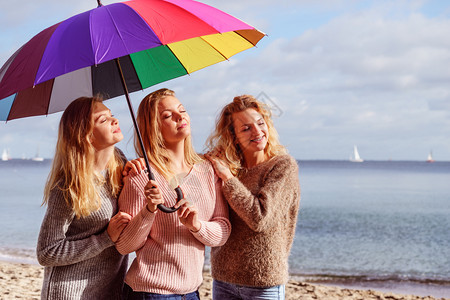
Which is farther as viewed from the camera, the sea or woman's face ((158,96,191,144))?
the sea

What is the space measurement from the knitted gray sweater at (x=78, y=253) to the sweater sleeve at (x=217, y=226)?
1.67 ft

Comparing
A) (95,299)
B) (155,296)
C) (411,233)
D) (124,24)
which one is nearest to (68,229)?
(95,299)

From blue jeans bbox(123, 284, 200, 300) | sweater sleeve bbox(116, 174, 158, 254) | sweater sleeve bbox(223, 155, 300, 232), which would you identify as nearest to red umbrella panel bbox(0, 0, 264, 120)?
sweater sleeve bbox(116, 174, 158, 254)

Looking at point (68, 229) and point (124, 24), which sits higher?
point (124, 24)

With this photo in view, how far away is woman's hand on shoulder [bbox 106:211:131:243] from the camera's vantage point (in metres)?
2.62

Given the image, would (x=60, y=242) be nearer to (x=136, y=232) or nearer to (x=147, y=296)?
(x=136, y=232)

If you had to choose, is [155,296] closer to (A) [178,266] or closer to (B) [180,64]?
(A) [178,266]

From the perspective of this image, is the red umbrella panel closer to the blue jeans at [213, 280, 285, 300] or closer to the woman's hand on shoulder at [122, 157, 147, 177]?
the woman's hand on shoulder at [122, 157, 147, 177]

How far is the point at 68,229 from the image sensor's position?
2676mm

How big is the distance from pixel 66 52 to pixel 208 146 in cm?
119

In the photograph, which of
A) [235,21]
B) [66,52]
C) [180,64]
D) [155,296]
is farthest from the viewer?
[180,64]

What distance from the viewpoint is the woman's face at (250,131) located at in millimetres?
3074

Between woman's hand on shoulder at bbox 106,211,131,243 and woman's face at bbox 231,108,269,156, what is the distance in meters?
0.91

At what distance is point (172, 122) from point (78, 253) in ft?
2.93
